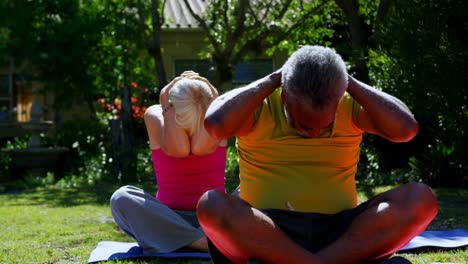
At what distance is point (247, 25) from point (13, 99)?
7069 millimetres

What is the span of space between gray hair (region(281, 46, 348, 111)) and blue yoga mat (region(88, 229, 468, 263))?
1971 mm

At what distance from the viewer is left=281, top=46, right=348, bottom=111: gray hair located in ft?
9.82

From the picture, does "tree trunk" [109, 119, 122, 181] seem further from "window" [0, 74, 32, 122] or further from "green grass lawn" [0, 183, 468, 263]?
"window" [0, 74, 32, 122]

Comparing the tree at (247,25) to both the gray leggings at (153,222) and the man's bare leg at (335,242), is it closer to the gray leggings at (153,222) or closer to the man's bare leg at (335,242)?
the gray leggings at (153,222)

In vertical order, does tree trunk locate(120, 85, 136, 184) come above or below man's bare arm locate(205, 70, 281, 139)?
below

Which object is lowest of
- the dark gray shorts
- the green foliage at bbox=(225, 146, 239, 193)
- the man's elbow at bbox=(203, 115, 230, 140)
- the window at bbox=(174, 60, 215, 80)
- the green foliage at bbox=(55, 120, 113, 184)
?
the green foliage at bbox=(225, 146, 239, 193)

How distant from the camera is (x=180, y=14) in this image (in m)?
17.4

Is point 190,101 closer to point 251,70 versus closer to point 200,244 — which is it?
point 200,244

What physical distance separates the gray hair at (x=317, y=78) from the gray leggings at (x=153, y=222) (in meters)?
1.91

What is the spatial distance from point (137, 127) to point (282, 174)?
36.9 feet

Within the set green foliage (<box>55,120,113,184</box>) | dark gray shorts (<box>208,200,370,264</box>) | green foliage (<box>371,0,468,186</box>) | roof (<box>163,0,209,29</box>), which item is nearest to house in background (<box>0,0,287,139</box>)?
roof (<box>163,0,209,29</box>)

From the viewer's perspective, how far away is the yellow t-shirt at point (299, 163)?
3.39 m

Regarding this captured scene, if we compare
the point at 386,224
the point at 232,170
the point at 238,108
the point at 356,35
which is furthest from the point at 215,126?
the point at 232,170

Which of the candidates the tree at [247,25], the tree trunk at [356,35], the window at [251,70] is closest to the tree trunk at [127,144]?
the tree at [247,25]
